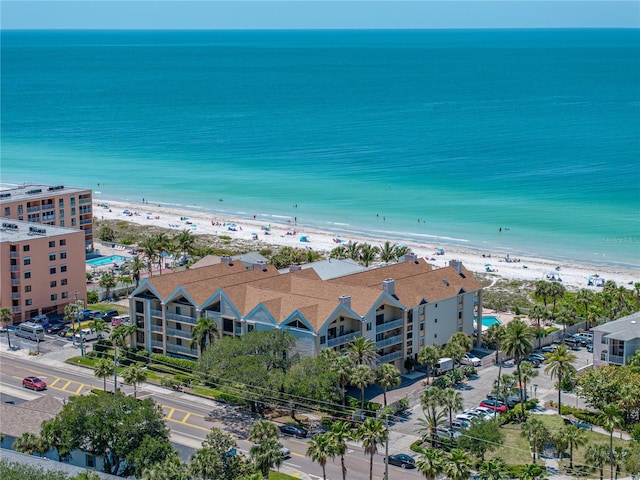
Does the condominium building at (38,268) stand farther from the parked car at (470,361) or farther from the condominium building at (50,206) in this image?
the parked car at (470,361)

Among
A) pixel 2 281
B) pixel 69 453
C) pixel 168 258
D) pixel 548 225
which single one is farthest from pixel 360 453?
pixel 548 225

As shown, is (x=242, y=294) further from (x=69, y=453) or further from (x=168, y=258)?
(x=168, y=258)

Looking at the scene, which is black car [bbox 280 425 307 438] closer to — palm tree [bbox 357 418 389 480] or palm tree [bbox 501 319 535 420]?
palm tree [bbox 357 418 389 480]

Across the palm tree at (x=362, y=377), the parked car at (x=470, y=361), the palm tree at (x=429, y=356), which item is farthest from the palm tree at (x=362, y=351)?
the parked car at (x=470, y=361)

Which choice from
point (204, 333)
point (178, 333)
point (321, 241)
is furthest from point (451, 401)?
point (321, 241)

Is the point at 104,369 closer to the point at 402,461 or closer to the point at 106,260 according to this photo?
the point at 402,461


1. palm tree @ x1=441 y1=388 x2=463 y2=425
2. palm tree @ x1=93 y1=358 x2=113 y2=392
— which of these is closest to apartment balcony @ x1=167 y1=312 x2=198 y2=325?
palm tree @ x1=93 y1=358 x2=113 y2=392
